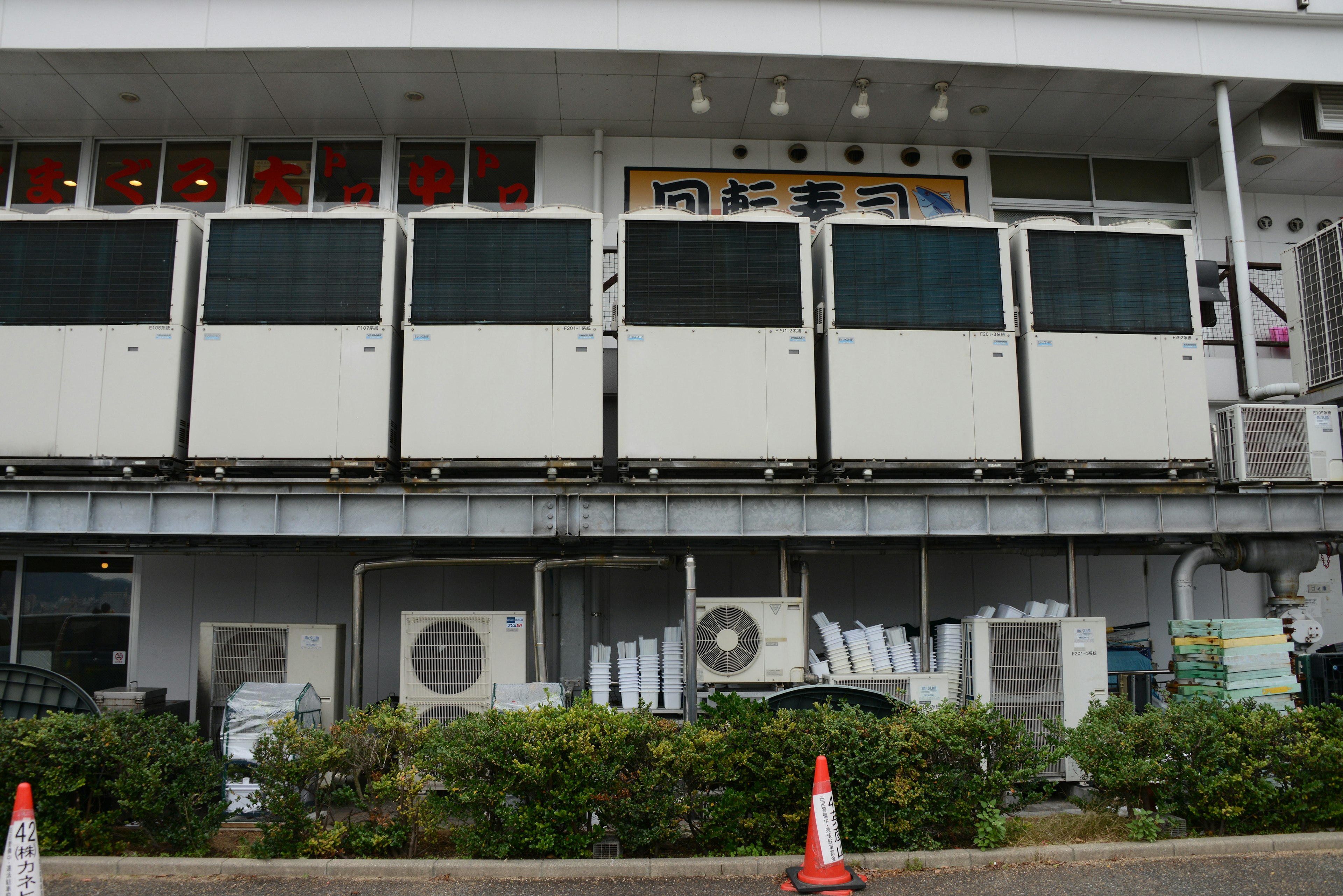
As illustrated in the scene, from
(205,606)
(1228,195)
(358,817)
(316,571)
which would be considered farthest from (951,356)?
(205,606)

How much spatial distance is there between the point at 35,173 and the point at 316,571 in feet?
Answer: 25.1

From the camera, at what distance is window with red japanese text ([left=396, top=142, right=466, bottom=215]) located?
40.8ft

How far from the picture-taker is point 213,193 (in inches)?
491

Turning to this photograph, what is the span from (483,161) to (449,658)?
7735 mm

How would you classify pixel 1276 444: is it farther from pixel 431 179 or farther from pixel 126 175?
pixel 126 175

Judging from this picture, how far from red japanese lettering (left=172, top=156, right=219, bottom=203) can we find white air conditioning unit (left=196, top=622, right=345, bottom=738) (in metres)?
7.13

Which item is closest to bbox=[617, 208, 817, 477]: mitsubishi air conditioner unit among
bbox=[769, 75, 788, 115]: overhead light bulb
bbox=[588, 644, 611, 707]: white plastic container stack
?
bbox=[588, 644, 611, 707]: white plastic container stack

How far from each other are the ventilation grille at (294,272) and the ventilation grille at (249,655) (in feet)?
10.8

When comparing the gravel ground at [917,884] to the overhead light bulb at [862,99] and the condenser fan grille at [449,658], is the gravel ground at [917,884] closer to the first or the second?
the condenser fan grille at [449,658]

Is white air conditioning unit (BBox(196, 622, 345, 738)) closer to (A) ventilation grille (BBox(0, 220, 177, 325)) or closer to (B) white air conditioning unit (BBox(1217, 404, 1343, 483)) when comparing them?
(A) ventilation grille (BBox(0, 220, 177, 325))

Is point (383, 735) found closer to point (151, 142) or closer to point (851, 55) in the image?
point (851, 55)

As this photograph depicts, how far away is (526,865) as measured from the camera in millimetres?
5934

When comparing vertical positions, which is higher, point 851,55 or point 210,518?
point 851,55

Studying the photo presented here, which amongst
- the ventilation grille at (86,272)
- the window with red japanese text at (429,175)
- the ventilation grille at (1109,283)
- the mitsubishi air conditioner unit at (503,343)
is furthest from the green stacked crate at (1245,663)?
→ the ventilation grille at (86,272)
